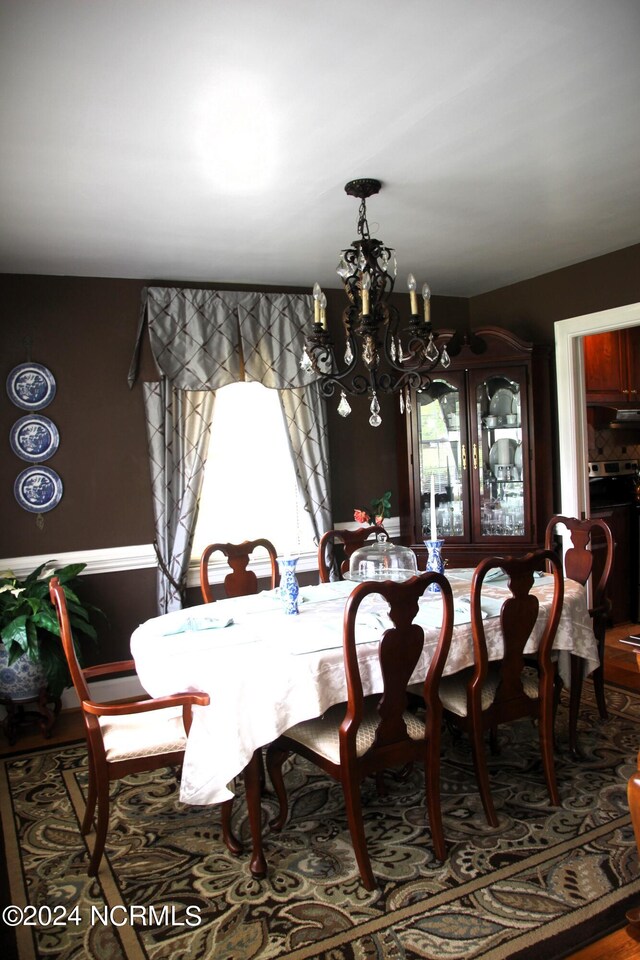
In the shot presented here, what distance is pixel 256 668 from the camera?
7.69 feet

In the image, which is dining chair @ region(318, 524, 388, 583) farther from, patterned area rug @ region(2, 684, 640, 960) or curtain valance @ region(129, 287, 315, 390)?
curtain valance @ region(129, 287, 315, 390)

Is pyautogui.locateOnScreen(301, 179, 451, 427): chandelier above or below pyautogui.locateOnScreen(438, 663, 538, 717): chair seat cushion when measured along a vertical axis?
above

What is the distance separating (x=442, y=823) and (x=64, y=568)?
8.04 feet

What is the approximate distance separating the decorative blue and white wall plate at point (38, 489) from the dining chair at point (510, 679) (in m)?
2.51

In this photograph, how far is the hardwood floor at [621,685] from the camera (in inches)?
77.0

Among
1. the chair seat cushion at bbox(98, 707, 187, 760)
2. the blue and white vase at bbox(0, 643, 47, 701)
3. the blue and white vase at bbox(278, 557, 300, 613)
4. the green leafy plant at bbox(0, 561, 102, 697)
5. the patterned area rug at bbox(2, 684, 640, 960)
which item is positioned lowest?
the patterned area rug at bbox(2, 684, 640, 960)

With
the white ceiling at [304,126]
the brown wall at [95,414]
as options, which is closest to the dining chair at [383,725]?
the white ceiling at [304,126]

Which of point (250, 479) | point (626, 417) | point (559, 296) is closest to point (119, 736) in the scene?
point (250, 479)

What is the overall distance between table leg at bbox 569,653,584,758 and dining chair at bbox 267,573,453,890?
0.97m

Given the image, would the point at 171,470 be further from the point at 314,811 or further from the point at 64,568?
the point at 314,811

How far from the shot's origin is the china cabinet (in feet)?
15.5

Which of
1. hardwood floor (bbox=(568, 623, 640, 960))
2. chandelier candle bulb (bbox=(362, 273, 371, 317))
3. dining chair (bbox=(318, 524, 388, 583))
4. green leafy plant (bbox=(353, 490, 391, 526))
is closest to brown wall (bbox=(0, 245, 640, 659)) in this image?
dining chair (bbox=(318, 524, 388, 583))

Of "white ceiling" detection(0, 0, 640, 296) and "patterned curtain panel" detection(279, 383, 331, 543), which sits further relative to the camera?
"patterned curtain panel" detection(279, 383, 331, 543)

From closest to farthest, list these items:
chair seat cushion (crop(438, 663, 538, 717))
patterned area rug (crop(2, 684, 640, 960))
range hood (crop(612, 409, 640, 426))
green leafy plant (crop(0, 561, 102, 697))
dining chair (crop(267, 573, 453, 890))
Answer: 1. patterned area rug (crop(2, 684, 640, 960))
2. dining chair (crop(267, 573, 453, 890))
3. chair seat cushion (crop(438, 663, 538, 717))
4. green leafy plant (crop(0, 561, 102, 697))
5. range hood (crop(612, 409, 640, 426))
